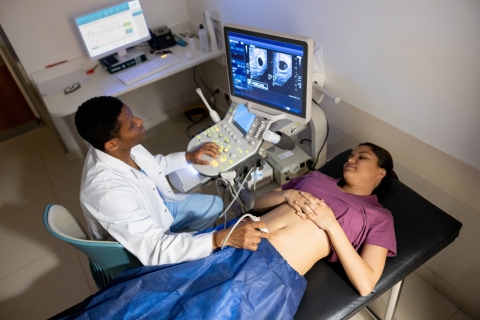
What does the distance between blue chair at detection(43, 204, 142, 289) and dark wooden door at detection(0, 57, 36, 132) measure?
2425 millimetres

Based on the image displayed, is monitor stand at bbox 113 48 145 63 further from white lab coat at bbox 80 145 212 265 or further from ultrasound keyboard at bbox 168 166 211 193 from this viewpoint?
white lab coat at bbox 80 145 212 265

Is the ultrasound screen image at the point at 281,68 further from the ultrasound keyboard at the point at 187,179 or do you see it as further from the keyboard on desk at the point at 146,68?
the keyboard on desk at the point at 146,68

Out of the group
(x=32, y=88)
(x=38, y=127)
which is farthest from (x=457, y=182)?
(x=38, y=127)

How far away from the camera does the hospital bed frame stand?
1267mm

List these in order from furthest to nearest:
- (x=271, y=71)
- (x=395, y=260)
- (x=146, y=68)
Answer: (x=146, y=68) < (x=271, y=71) < (x=395, y=260)

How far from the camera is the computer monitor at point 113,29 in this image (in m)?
2.41

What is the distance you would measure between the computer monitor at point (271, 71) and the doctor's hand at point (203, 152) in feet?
0.89

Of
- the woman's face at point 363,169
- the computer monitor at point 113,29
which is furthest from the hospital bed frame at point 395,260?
the computer monitor at point 113,29

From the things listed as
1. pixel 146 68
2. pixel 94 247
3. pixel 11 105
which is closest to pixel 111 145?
pixel 94 247

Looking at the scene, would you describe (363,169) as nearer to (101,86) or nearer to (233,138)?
(233,138)

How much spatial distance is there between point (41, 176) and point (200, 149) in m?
1.89

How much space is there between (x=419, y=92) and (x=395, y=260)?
2.27 feet

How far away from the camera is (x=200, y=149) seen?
1.72m

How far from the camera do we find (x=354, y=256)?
1254 millimetres
